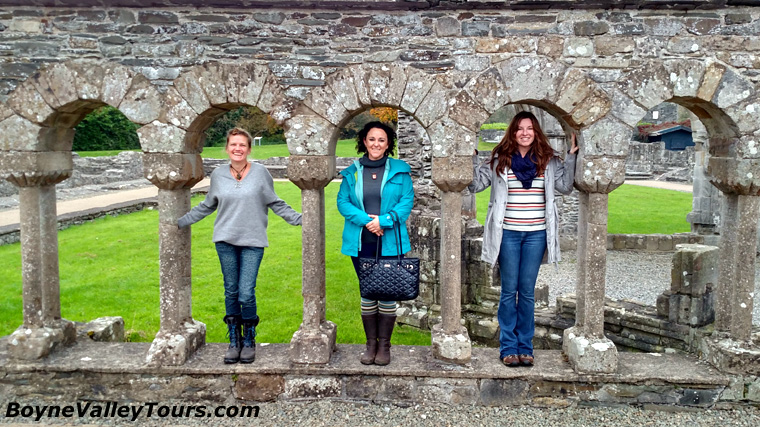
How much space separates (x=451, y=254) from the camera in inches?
187

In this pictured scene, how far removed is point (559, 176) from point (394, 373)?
2112 millimetres

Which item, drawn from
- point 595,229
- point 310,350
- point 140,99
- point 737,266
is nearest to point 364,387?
point 310,350

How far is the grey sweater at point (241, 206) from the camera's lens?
15.2ft

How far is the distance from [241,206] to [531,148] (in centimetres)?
238

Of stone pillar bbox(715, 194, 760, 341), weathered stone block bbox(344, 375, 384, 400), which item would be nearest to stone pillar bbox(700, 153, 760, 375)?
stone pillar bbox(715, 194, 760, 341)

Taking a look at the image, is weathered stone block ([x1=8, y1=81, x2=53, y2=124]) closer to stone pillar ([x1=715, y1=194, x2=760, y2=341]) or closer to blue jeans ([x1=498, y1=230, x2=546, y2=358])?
blue jeans ([x1=498, y1=230, x2=546, y2=358])

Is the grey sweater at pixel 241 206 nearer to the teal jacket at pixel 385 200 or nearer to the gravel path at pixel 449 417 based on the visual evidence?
the teal jacket at pixel 385 200

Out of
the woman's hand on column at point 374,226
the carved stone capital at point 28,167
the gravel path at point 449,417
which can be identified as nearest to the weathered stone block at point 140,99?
the carved stone capital at point 28,167

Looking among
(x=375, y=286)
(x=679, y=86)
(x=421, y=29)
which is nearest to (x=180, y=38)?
(x=421, y=29)

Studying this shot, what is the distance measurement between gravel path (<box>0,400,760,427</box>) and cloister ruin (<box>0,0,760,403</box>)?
298mm

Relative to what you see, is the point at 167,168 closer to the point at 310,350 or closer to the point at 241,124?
the point at 310,350

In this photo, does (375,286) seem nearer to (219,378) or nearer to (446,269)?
(446,269)

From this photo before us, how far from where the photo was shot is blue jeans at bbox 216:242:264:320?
469 cm

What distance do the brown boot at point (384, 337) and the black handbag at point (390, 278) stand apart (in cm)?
29
